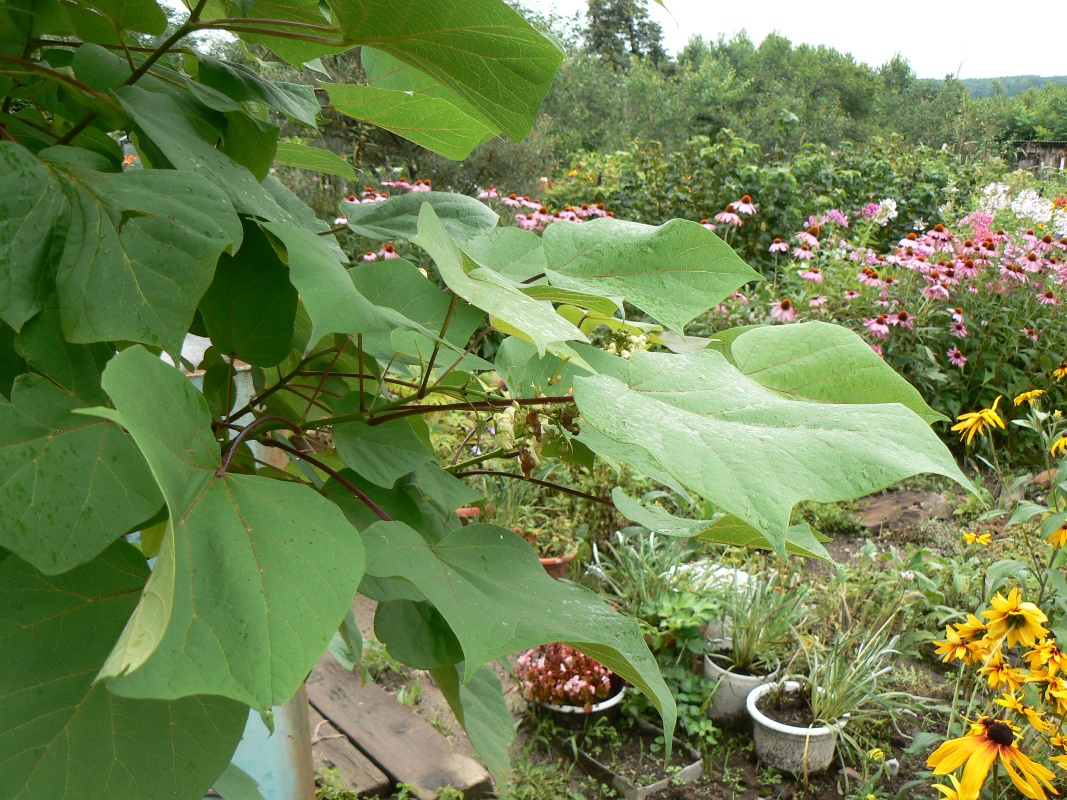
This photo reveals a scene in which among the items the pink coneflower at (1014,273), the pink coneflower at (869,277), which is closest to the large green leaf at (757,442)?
the pink coneflower at (869,277)

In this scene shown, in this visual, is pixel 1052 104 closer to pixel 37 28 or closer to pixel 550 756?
pixel 550 756

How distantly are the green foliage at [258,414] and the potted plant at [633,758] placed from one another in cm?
198

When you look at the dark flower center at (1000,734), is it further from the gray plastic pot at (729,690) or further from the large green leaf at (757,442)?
the large green leaf at (757,442)

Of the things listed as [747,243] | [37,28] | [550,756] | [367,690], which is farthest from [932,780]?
[747,243]

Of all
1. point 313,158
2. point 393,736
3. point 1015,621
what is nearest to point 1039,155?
point 1015,621

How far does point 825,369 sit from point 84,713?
362 mm

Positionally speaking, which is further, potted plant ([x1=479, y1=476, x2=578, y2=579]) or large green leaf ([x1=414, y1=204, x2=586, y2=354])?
potted plant ([x1=479, y1=476, x2=578, y2=579])

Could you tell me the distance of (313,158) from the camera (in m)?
0.60

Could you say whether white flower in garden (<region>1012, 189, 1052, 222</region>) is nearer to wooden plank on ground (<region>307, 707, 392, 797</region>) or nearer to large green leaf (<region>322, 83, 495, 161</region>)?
wooden plank on ground (<region>307, 707, 392, 797</region>)

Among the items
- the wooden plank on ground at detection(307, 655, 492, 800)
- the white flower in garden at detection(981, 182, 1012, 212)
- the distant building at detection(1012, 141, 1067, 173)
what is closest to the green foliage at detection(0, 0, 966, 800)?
the wooden plank on ground at detection(307, 655, 492, 800)

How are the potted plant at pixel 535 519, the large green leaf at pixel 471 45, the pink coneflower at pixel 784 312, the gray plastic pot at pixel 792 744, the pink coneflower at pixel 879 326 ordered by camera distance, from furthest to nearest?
1. the pink coneflower at pixel 879 326
2. the pink coneflower at pixel 784 312
3. the potted plant at pixel 535 519
4. the gray plastic pot at pixel 792 744
5. the large green leaf at pixel 471 45

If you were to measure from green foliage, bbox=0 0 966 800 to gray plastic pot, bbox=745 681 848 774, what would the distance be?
2.03 metres

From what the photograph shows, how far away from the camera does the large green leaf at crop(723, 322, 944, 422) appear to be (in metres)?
0.39

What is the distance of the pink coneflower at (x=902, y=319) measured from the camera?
4047 mm
